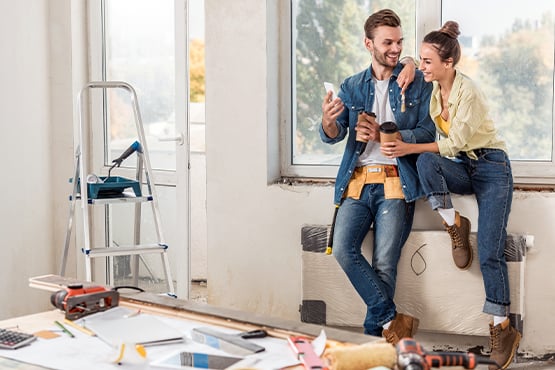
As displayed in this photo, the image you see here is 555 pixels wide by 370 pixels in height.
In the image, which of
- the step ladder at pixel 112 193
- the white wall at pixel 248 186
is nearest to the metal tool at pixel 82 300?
the step ladder at pixel 112 193

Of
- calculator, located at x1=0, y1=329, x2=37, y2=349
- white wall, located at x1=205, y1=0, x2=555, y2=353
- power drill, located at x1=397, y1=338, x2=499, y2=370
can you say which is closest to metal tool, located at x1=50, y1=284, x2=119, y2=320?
calculator, located at x1=0, y1=329, x2=37, y2=349

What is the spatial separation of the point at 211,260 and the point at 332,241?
77 cm

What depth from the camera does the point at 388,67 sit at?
3604 millimetres

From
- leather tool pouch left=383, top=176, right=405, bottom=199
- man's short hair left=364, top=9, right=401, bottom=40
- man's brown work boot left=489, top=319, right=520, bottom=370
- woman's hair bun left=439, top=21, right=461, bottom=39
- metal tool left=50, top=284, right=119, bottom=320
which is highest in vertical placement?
man's short hair left=364, top=9, right=401, bottom=40

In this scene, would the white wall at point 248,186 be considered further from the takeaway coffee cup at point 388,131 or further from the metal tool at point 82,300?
the metal tool at point 82,300

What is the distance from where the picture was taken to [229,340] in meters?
1.91

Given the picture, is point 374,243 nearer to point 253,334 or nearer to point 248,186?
point 248,186

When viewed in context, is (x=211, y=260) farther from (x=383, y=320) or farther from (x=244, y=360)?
(x=244, y=360)

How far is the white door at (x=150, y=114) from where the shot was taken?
4176mm

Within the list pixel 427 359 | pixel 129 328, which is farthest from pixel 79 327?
pixel 427 359

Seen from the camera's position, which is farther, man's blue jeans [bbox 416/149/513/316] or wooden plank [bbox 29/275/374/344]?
man's blue jeans [bbox 416/149/513/316]

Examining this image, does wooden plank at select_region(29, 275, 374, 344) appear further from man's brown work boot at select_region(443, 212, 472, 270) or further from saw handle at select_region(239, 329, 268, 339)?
man's brown work boot at select_region(443, 212, 472, 270)

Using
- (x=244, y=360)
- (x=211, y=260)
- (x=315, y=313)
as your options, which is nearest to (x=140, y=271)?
(x=211, y=260)

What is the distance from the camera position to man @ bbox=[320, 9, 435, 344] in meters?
3.48
